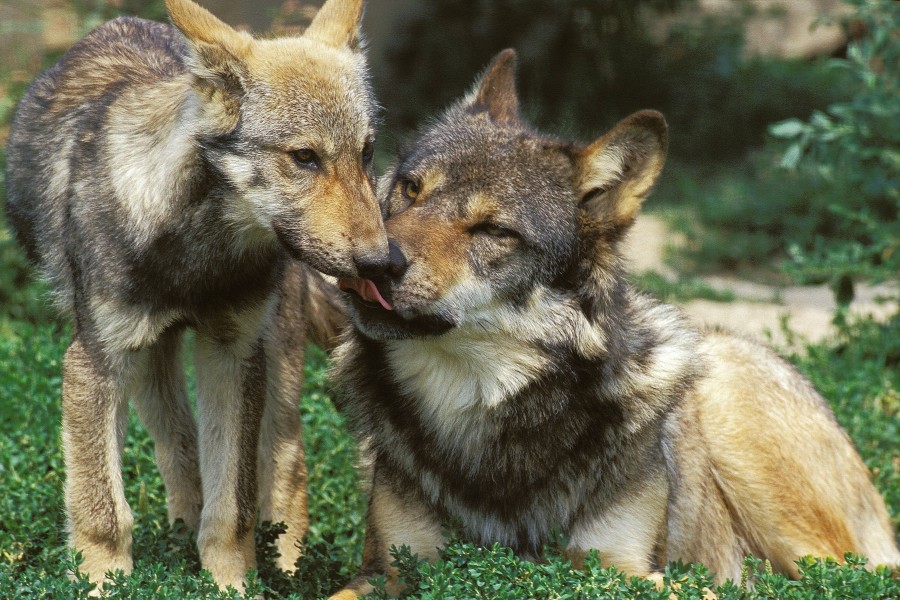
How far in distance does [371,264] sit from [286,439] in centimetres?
167

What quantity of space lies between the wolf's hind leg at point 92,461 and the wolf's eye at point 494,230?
59.1 inches

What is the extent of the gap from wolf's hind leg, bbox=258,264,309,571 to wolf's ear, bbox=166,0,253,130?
102 cm

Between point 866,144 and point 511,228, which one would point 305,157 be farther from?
point 866,144

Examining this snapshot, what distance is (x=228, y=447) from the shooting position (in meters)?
4.64

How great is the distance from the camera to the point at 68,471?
4.44 m

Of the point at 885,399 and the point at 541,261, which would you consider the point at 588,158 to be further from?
the point at 885,399

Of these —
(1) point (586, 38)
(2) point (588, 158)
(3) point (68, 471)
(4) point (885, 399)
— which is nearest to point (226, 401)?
(3) point (68, 471)

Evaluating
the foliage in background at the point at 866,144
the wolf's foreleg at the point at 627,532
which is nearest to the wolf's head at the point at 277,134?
the wolf's foreleg at the point at 627,532

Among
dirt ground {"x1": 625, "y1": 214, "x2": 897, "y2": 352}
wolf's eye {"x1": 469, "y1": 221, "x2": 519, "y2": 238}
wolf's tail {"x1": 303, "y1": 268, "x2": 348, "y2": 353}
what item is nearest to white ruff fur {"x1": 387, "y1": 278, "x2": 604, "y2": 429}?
wolf's eye {"x1": 469, "y1": 221, "x2": 519, "y2": 238}

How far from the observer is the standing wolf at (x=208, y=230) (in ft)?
13.8

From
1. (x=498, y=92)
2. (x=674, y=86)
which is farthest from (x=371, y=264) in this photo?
(x=674, y=86)

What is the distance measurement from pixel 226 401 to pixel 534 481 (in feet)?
4.24

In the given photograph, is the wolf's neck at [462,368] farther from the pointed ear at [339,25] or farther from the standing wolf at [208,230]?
the pointed ear at [339,25]

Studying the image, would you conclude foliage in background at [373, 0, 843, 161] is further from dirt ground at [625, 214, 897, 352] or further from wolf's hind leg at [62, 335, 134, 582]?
wolf's hind leg at [62, 335, 134, 582]
